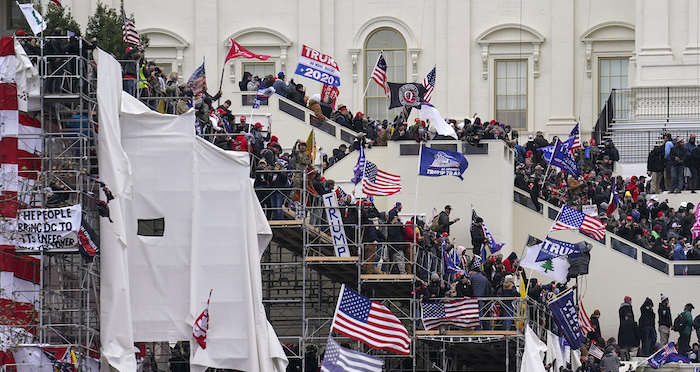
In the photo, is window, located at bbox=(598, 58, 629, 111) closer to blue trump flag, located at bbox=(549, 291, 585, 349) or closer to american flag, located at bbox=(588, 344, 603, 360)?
american flag, located at bbox=(588, 344, 603, 360)

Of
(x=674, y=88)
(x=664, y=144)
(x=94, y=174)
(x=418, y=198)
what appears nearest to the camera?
(x=94, y=174)

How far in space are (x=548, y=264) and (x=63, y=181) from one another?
460 inches

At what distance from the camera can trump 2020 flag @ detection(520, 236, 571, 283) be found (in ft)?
151

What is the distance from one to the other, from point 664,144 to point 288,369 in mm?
15116

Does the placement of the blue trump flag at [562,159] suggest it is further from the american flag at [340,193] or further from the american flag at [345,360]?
the american flag at [345,360]

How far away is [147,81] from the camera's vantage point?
1780 inches

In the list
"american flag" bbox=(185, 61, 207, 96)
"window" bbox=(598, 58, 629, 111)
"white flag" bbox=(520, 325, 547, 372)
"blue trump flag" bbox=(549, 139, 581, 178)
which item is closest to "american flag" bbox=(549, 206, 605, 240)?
"white flag" bbox=(520, 325, 547, 372)

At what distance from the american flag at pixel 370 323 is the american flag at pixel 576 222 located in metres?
5.08

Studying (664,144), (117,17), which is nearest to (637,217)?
(664,144)

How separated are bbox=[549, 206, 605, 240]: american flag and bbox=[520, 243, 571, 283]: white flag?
3.44ft

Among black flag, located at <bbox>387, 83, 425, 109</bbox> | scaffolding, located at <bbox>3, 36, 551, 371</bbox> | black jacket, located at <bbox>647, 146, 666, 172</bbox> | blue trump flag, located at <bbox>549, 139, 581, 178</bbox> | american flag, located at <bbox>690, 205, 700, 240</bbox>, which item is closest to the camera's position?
scaffolding, located at <bbox>3, 36, 551, 371</bbox>

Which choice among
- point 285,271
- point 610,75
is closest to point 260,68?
point 610,75

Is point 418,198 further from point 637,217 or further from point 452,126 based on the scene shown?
point 637,217

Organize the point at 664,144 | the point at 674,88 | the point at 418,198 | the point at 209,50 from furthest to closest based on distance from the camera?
1. the point at 209,50
2. the point at 674,88
3. the point at 664,144
4. the point at 418,198
